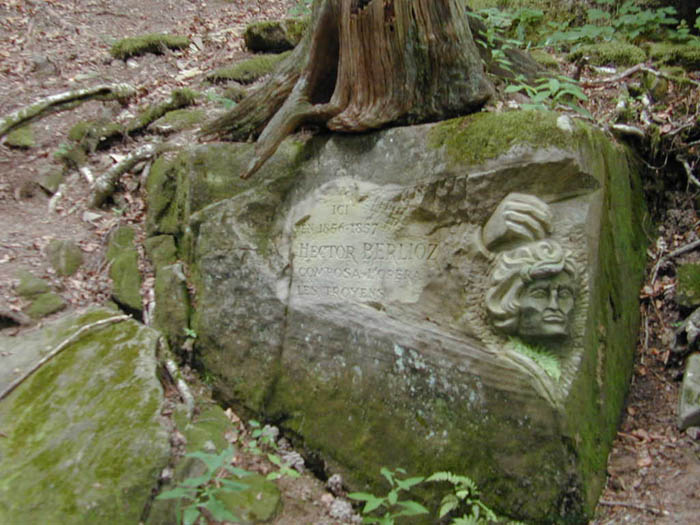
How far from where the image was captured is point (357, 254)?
368 centimetres

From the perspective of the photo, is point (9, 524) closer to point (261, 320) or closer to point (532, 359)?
point (261, 320)

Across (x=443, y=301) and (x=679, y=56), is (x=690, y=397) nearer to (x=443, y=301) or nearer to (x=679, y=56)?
(x=443, y=301)

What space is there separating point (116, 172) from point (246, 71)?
277 centimetres

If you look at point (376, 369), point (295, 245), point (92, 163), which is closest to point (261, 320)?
point (295, 245)

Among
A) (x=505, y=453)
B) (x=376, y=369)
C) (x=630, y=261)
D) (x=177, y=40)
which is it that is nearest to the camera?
(x=505, y=453)

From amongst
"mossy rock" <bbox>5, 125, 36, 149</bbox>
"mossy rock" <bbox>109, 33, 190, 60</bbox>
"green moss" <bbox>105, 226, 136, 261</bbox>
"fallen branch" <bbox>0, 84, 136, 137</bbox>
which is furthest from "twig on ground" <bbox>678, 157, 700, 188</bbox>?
"mossy rock" <bbox>109, 33, 190, 60</bbox>

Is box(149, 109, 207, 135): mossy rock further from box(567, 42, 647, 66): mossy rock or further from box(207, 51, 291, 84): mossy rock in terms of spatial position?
box(567, 42, 647, 66): mossy rock

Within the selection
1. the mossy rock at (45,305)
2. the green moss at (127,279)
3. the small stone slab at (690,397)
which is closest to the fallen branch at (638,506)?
Answer: the small stone slab at (690,397)

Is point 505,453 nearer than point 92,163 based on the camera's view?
Yes

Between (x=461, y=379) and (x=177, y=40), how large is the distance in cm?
792

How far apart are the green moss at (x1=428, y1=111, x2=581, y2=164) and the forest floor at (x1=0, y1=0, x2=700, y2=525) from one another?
1.79m

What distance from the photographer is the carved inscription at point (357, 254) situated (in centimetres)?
342

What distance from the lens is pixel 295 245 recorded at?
404 centimetres

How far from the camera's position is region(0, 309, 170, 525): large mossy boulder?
2.92 meters
